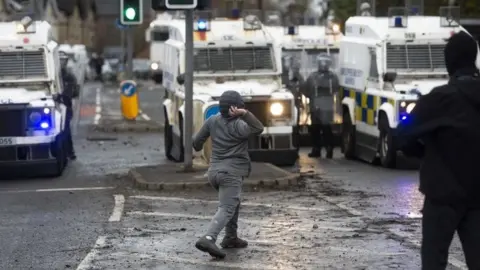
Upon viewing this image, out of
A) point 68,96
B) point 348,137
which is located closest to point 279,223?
point 68,96

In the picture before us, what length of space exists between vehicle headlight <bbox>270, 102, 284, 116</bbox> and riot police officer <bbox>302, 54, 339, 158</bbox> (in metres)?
2.33

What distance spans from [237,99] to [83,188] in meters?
6.82

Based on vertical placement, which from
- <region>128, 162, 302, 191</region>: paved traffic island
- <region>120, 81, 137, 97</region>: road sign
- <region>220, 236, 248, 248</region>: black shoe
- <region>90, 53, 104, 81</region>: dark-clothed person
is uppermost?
<region>220, 236, 248, 248</region>: black shoe

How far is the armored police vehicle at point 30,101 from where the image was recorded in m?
18.6

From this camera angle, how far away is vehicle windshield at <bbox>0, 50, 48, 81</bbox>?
65.4ft

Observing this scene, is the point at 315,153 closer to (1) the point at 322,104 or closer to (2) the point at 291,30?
(1) the point at 322,104

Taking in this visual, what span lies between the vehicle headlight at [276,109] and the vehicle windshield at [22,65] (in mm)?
4098

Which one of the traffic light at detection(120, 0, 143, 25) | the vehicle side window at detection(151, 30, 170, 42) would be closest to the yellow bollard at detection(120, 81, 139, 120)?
the vehicle side window at detection(151, 30, 170, 42)

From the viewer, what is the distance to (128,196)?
1566 cm

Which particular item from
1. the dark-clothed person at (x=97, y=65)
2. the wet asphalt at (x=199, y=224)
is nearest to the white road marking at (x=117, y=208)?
the wet asphalt at (x=199, y=224)

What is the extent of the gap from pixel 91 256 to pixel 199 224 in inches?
93.2

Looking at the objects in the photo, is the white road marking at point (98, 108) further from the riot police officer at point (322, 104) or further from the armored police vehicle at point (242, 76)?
the armored police vehicle at point (242, 76)

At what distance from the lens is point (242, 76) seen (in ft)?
68.7

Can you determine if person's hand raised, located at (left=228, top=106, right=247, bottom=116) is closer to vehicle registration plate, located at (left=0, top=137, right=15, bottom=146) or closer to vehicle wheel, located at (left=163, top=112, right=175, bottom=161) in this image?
vehicle registration plate, located at (left=0, top=137, right=15, bottom=146)
